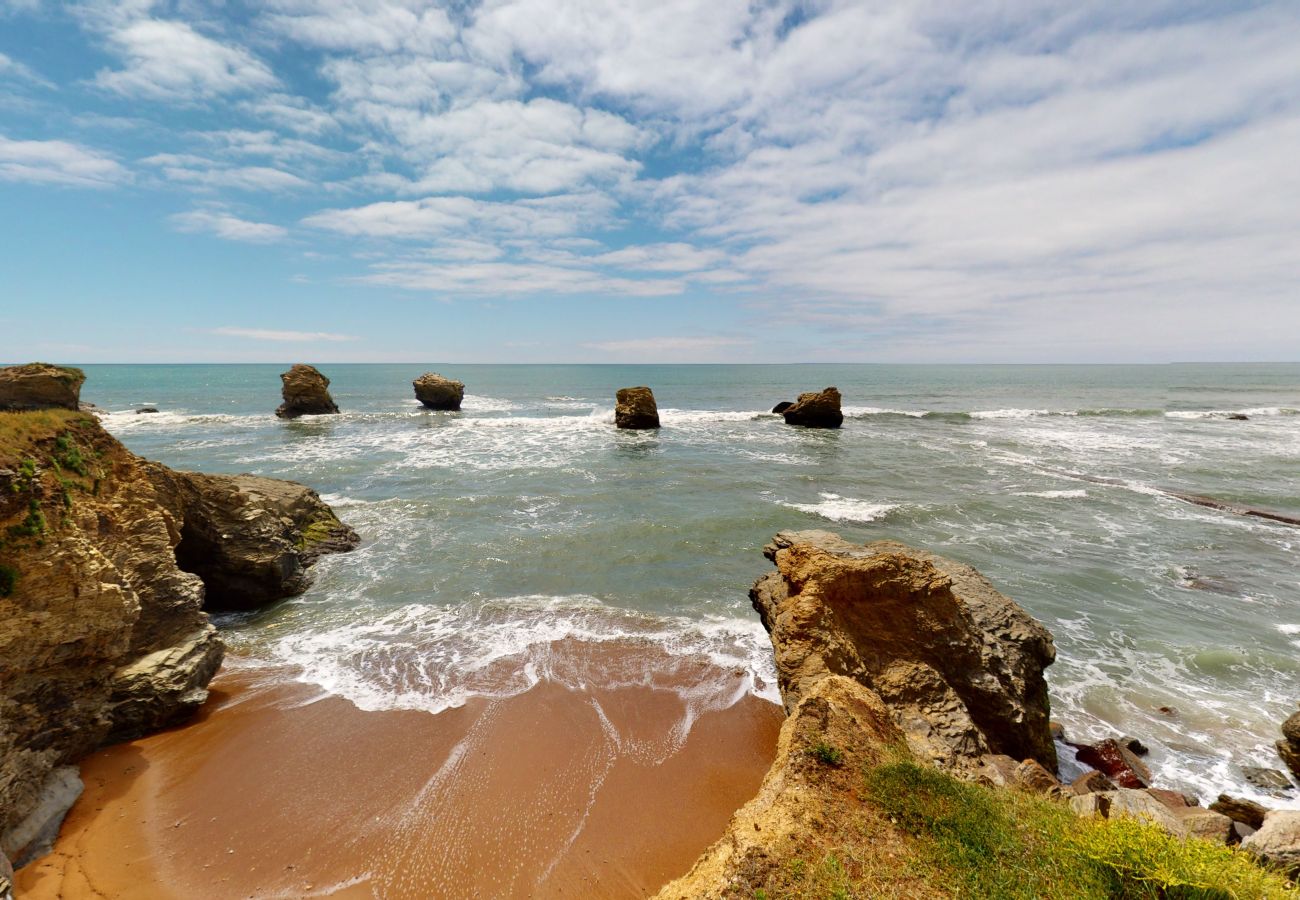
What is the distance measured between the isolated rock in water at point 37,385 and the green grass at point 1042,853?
45.2 meters

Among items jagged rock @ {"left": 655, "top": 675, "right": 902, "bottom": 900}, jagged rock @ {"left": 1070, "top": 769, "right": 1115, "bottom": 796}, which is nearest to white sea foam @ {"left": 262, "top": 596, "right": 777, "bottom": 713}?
jagged rock @ {"left": 1070, "top": 769, "right": 1115, "bottom": 796}

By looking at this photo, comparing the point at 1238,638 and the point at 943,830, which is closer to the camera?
the point at 943,830

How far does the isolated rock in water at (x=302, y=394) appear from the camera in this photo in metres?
50.9

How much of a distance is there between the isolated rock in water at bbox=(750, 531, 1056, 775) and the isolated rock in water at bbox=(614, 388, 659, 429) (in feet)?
119

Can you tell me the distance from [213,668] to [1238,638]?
20.3 m

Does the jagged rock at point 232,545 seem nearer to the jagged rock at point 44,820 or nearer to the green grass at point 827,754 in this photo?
the jagged rock at point 44,820

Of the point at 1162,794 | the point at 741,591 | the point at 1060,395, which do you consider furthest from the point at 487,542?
the point at 1060,395

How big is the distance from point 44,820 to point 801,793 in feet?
28.0

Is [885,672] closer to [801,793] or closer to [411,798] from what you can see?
[801,793]

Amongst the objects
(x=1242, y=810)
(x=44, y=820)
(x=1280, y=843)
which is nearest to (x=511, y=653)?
(x=44, y=820)

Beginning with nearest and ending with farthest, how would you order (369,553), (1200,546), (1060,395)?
1. (369,553)
2. (1200,546)
3. (1060,395)

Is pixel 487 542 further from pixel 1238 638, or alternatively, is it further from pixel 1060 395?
pixel 1060 395

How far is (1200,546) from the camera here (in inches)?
673

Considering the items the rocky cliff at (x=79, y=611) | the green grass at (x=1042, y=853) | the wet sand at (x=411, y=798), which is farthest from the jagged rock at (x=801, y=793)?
the rocky cliff at (x=79, y=611)
